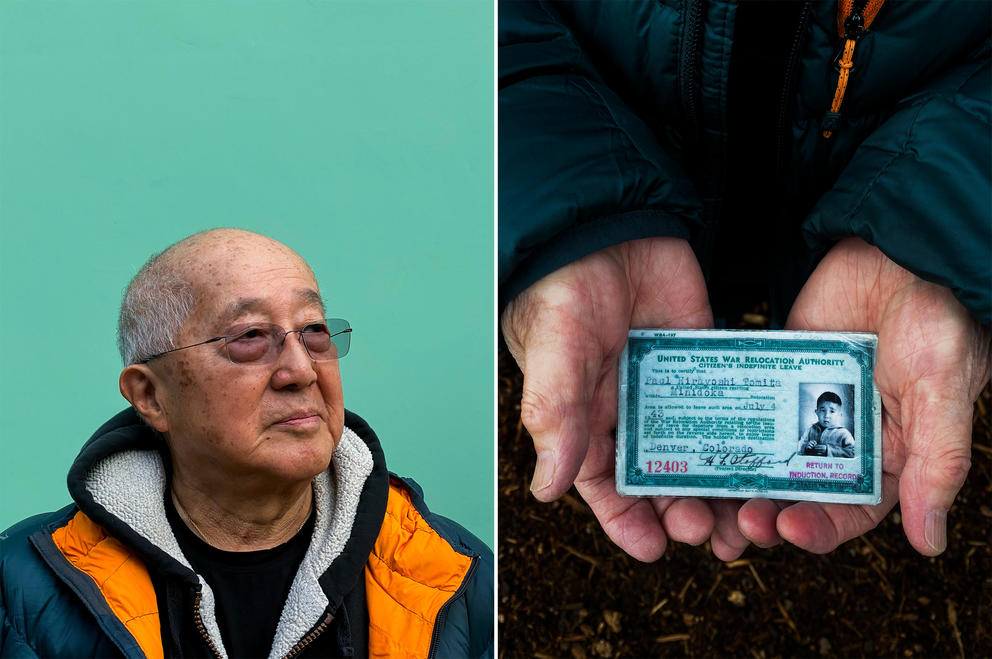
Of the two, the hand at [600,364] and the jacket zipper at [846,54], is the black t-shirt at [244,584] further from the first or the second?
the jacket zipper at [846,54]

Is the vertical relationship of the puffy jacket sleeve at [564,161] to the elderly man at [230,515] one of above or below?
above

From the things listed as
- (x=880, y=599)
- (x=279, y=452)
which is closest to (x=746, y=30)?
(x=279, y=452)

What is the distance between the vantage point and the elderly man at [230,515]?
3.80 feet

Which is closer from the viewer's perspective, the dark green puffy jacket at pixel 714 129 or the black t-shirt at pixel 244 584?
the black t-shirt at pixel 244 584

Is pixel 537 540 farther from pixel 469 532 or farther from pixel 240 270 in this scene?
pixel 240 270

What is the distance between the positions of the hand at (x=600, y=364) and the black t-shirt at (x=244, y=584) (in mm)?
437

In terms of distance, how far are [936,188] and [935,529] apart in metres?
0.57

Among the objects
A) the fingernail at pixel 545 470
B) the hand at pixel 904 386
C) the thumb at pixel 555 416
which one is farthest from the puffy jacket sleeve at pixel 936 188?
the fingernail at pixel 545 470

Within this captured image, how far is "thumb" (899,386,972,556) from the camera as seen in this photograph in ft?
4.49

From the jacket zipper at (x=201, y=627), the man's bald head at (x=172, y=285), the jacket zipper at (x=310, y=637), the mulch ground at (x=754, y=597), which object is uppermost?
the man's bald head at (x=172, y=285)

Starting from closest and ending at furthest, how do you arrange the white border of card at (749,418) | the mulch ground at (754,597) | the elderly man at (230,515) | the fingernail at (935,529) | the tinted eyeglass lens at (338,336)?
the elderly man at (230,515)
the tinted eyeglass lens at (338,336)
the fingernail at (935,529)
the white border of card at (749,418)
the mulch ground at (754,597)

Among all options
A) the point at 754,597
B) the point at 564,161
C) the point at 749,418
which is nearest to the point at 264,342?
the point at 564,161

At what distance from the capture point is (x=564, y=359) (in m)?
1.43

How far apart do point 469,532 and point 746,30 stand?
3.36 feet
